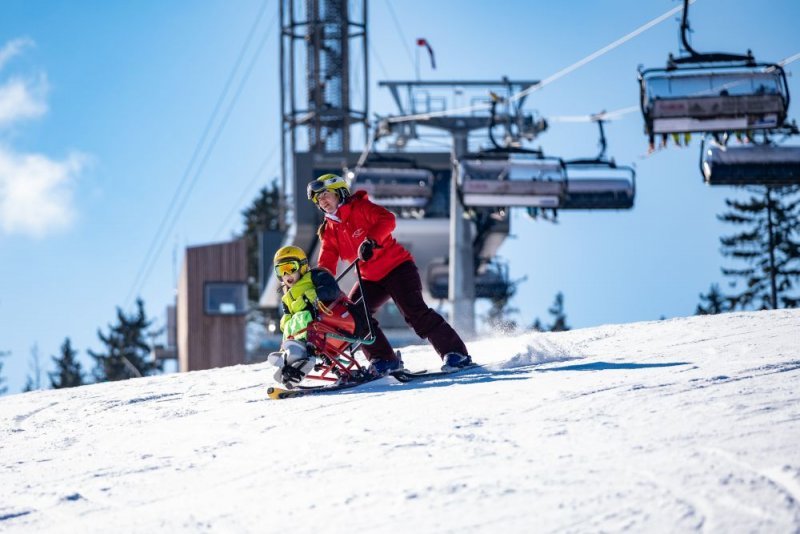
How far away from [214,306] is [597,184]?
2826 centimetres

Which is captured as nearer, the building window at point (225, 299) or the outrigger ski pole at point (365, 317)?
the outrigger ski pole at point (365, 317)

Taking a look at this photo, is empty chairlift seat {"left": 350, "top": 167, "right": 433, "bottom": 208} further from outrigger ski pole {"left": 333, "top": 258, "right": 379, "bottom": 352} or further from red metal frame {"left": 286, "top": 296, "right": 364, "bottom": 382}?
red metal frame {"left": 286, "top": 296, "right": 364, "bottom": 382}

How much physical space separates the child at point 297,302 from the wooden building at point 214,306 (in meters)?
39.7

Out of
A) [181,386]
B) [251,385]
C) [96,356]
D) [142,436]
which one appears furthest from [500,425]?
[96,356]

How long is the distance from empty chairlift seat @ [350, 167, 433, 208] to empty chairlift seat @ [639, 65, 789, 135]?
31.8ft

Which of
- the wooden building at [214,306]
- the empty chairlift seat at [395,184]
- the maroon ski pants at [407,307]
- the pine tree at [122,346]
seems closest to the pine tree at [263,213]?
the pine tree at [122,346]

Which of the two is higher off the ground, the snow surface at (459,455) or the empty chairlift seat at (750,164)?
the empty chairlift seat at (750,164)

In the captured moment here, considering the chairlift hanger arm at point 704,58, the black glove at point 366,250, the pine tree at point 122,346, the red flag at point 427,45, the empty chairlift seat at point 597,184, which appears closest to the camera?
the black glove at point 366,250

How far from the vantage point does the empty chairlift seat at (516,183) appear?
24422 millimetres

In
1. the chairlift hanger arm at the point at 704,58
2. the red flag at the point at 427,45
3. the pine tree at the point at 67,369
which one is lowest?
the pine tree at the point at 67,369

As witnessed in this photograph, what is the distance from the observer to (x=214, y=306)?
166 ft

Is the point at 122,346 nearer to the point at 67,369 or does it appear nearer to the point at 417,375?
the point at 67,369

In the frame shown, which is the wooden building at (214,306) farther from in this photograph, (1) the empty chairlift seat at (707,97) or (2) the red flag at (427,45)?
(1) the empty chairlift seat at (707,97)

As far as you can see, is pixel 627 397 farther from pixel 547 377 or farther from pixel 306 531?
pixel 306 531
